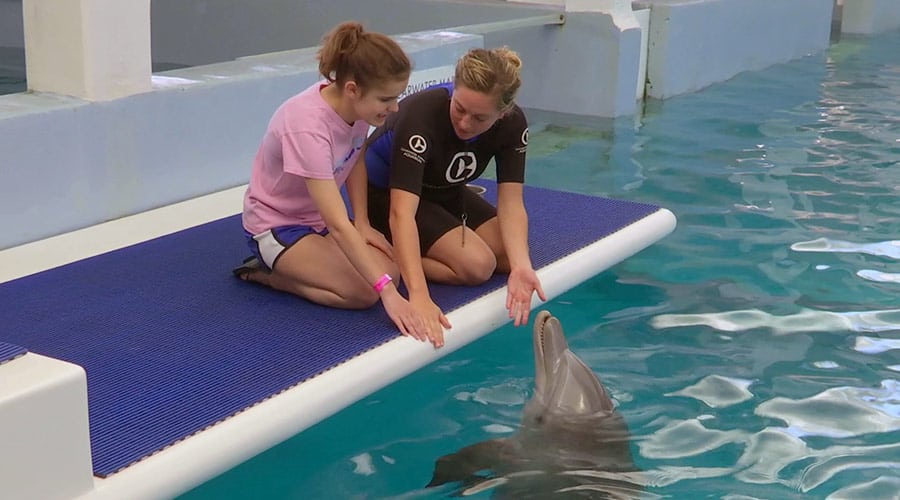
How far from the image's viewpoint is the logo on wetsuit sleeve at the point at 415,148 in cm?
332

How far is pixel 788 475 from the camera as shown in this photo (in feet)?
9.82

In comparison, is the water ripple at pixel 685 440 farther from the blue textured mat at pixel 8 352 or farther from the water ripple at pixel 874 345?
the blue textured mat at pixel 8 352

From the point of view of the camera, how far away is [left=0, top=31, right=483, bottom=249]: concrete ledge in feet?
12.4

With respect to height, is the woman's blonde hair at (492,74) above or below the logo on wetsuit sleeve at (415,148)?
above

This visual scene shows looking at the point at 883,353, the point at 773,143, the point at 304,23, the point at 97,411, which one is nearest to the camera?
the point at 97,411

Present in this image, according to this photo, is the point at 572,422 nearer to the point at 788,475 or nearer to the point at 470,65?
the point at 788,475

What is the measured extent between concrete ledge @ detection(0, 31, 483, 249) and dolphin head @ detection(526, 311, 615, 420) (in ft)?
6.15

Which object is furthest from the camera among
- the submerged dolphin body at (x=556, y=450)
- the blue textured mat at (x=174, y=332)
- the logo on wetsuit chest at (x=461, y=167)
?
the logo on wetsuit chest at (x=461, y=167)

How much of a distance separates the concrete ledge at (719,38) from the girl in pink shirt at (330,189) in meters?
5.35

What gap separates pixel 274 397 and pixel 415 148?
1.00 m

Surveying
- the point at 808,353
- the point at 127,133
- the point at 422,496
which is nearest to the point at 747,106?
the point at 808,353

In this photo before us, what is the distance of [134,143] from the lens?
13.7 ft

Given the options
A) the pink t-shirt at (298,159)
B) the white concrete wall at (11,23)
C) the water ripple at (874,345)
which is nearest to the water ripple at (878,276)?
the water ripple at (874,345)

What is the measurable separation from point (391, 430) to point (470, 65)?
114cm
